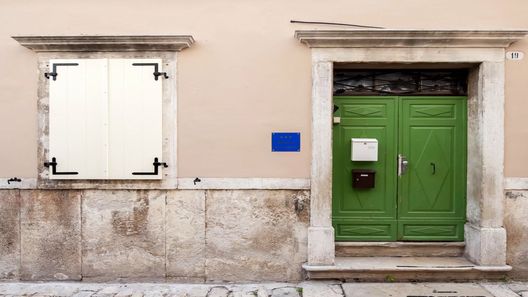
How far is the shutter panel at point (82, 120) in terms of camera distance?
5227 millimetres

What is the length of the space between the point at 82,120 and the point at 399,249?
14.3ft

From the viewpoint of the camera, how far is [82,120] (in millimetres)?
5230

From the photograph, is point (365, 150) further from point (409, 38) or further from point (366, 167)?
point (409, 38)

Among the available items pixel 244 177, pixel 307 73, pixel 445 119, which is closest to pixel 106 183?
pixel 244 177

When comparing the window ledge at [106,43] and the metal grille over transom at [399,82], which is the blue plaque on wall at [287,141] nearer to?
the metal grille over transom at [399,82]

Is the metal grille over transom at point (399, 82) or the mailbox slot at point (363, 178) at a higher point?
the metal grille over transom at point (399, 82)

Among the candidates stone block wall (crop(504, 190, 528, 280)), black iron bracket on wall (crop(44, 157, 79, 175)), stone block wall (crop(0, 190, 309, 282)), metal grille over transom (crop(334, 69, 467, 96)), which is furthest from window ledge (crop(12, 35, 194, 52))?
stone block wall (crop(504, 190, 528, 280))

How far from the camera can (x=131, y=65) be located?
523cm

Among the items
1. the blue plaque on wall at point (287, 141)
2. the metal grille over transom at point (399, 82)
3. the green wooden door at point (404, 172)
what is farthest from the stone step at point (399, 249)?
the metal grille over transom at point (399, 82)

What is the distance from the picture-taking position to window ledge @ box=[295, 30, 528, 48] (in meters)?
5.04

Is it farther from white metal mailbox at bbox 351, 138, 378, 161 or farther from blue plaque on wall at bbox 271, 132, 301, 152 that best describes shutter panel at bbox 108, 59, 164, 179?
white metal mailbox at bbox 351, 138, 378, 161

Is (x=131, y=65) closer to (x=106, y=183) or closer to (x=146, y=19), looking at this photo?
(x=146, y=19)

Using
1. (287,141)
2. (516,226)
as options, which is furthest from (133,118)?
(516,226)

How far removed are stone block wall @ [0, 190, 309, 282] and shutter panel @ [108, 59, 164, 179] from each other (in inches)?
14.8
